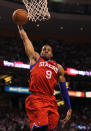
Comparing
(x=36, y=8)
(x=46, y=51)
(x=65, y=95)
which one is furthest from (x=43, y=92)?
(x=36, y=8)

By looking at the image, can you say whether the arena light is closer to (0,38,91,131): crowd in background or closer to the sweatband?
(0,38,91,131): crowd in background

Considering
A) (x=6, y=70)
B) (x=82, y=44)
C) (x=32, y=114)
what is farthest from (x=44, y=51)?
(x=82, y=44)

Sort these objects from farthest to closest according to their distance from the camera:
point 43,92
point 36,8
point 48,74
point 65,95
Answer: point 36,8 → point 65,95 → point 48,74 → point 43,92

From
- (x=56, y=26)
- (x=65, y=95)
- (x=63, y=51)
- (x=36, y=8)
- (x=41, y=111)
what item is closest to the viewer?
(x=41, y=111)

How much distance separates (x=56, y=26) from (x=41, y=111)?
15.5m

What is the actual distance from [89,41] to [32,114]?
17552 millimetres

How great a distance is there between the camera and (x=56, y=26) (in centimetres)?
1814

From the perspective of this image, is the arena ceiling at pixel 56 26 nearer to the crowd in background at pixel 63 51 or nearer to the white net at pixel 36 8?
the crowd in background at pixel 63 51

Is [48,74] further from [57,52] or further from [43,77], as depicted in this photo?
[57,52]

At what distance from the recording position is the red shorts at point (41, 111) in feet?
9.95

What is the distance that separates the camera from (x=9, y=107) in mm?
18562

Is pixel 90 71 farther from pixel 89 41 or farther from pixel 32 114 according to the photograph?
pixel 32 114

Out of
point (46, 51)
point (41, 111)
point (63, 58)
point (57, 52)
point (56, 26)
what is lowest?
point (41, 111)

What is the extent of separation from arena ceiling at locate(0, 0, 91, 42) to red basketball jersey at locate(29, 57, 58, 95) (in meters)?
12.7
